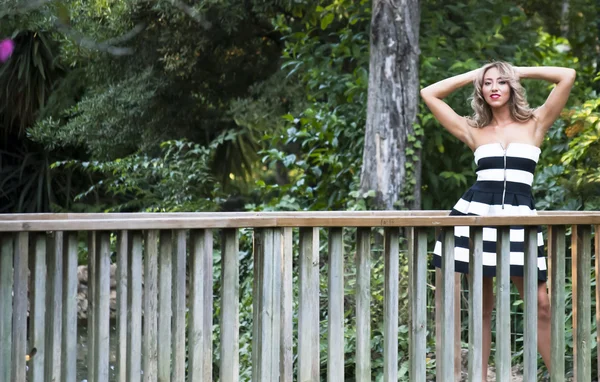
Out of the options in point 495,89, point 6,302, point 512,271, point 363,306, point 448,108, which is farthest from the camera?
point 448,108

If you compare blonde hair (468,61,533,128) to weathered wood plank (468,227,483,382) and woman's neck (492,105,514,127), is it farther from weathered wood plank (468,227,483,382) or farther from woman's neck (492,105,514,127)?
weathered wood plank (468,227,483,382)

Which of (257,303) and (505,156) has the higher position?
(505,156)

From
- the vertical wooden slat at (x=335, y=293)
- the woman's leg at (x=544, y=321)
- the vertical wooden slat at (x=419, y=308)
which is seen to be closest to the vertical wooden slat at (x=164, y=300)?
the vertical wooden slat at (x=335, y=293)

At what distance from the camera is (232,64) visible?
907cm

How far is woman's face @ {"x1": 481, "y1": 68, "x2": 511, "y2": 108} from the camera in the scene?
368 centimetres

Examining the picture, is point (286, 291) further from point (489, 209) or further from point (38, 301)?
point (489, 209)

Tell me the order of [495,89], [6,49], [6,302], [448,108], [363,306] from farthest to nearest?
1. [6,49]
2. [448,108]
3. [495,89]
4. [363,306]
5. [6,302]

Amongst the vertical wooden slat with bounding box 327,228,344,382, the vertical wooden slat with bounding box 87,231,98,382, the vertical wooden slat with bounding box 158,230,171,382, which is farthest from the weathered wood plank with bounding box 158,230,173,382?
the vertical wooden slat with bounding box 327,228,344,382

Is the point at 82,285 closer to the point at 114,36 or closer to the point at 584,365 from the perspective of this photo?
the point at 114,36

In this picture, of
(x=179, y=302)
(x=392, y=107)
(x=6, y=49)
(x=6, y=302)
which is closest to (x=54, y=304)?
(x=6, y=302)

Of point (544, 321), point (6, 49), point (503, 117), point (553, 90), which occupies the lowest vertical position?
point (544, 321)

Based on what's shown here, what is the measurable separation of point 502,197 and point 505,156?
0.58ft

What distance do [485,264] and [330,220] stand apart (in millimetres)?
887

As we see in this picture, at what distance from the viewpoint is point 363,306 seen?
124 inches
